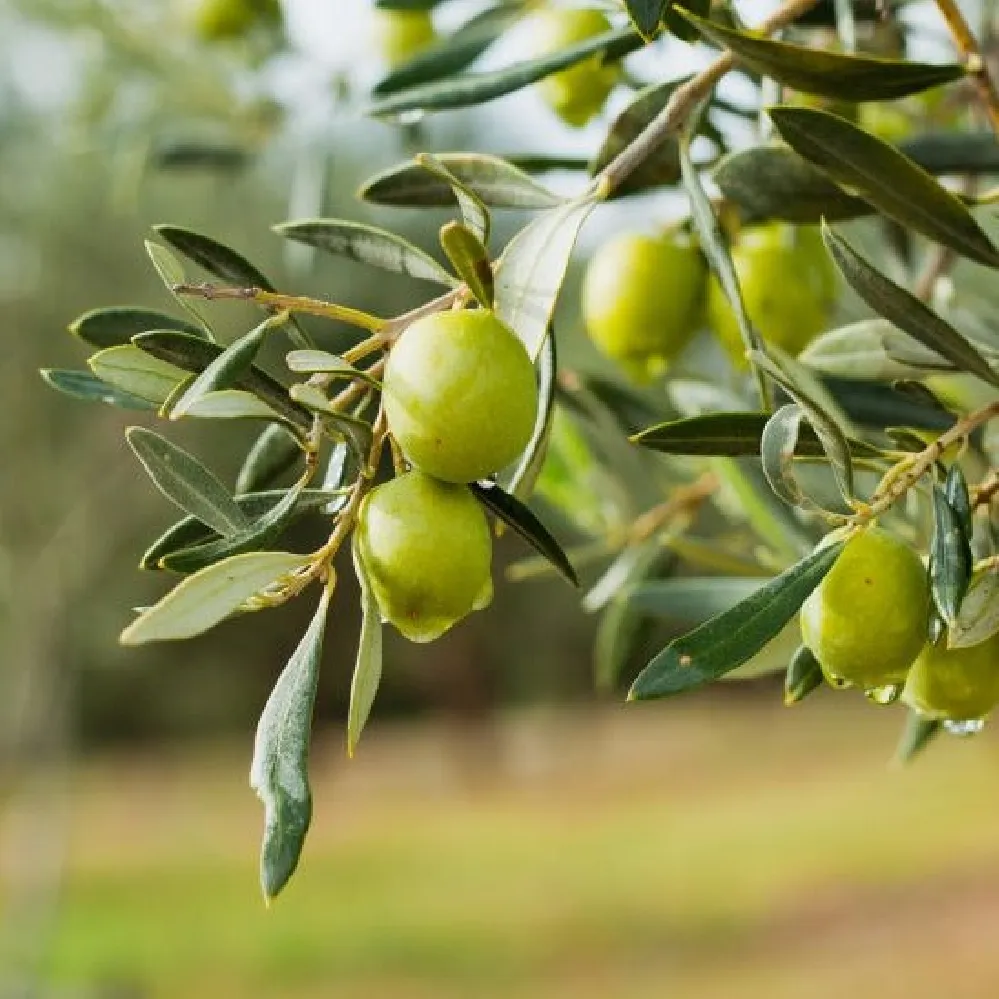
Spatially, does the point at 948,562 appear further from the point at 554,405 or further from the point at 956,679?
the point at 554,405

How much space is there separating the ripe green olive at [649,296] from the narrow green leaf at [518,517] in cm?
32

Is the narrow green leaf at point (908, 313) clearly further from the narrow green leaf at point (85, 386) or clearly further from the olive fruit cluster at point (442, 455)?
the narrow green leaf at point (85, 386)

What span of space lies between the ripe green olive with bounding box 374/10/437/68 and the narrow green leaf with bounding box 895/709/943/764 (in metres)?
0.65

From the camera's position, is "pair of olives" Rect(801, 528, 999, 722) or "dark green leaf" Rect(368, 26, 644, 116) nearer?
"pair of olives" Rect(801, 528, 999, 722)

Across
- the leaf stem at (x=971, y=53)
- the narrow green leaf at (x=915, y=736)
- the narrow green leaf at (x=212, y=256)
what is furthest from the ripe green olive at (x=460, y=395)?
the narrow green leaf at (x=915, y=736)

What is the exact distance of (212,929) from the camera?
11.8 metres

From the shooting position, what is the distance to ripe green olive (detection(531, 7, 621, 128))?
0.86m

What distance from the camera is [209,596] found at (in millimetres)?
485

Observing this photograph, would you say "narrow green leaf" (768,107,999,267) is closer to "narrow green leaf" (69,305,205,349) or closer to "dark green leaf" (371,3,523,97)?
"narrow green leaf" (69,305,205,349)

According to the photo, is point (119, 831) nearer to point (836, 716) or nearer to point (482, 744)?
point (482, 744)

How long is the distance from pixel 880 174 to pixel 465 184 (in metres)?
0.16

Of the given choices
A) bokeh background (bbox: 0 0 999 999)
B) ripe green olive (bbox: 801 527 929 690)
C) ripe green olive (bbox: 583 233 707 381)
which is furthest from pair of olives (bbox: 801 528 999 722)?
bokeh background (bbox: 0 0 999 999)

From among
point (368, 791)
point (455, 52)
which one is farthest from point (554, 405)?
point (368, 791)

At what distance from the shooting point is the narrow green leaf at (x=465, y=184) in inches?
24.1
